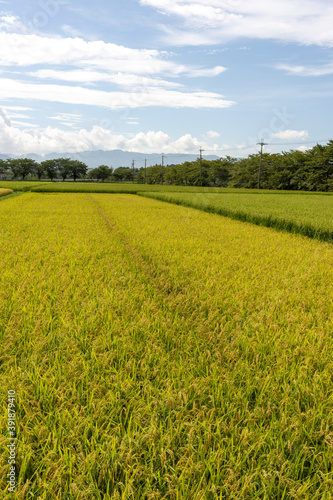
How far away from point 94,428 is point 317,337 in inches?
94.4

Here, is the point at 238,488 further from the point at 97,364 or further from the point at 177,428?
the point at 97,364

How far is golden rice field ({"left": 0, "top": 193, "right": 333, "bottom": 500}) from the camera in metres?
1.75

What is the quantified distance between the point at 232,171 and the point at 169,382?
89.8 metres

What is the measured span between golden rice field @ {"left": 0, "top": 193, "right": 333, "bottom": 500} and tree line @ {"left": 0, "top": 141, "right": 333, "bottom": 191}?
61.8m

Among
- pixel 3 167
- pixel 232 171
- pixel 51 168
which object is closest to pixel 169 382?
pixel 232 171

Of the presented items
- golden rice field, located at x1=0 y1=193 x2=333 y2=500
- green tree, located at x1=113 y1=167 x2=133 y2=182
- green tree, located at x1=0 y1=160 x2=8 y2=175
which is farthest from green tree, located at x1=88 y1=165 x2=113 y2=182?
golden rice field, located at x1=0 y1=193 x2=333 y2=500

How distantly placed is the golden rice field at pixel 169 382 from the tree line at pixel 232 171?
61793 millimetres

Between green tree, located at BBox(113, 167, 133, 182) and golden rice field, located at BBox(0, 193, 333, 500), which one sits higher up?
green tree, located at BBox(113, 167, 133, 182)

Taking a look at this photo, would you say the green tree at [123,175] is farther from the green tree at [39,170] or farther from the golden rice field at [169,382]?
the golden rice field at [169,382]

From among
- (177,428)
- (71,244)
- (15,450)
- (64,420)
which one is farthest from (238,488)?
(71,244)

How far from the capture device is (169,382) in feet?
8.22

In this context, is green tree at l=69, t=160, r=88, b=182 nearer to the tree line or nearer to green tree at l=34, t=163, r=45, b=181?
the tree line

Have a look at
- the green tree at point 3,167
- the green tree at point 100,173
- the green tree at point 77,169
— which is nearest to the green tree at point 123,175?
the green tree at point 100,173

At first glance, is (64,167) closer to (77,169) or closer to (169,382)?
(77,169)
